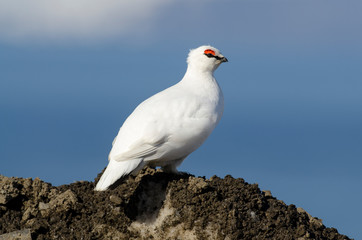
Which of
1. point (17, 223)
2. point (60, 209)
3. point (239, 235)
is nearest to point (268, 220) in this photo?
point (239, 235)

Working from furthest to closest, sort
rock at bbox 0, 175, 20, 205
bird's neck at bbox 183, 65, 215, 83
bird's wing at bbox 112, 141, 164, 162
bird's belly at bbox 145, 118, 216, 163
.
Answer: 1. bird's neck at bbox 183, 65, 215, 83
2. rock at bbox 0, 175, 20, 205
3. bird's belly at bbox 145, 118, 216, 163
4. bird's wing at bbox 112, 141, 164, 162

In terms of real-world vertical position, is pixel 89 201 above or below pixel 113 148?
below

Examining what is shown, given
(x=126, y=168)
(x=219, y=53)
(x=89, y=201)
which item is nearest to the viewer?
(x=126, y=168)

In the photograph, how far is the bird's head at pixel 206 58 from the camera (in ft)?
29.8

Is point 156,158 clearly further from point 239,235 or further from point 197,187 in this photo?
point 239,235

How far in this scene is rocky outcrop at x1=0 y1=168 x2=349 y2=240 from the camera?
26.2ft

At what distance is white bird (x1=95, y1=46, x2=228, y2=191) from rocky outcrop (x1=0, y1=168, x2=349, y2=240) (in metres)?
0.37

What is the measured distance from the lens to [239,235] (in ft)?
25.9

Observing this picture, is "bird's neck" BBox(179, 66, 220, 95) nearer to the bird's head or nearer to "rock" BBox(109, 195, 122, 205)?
the bird's head

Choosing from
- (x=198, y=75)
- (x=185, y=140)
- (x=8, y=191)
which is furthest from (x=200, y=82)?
(x=8, y=191)

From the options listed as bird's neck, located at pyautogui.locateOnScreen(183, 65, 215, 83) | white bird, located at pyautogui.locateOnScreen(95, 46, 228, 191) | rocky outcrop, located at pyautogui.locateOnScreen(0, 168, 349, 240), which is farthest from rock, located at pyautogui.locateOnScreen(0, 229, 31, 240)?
bird's neck, located at pyautogui.locateOnScreen(183, 65, 215, 83)

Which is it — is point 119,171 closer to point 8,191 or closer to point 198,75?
point 8,191

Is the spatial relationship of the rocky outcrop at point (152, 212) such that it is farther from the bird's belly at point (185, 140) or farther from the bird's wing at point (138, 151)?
the bird's wing at point (138, 151)

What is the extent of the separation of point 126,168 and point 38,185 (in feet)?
5.36
